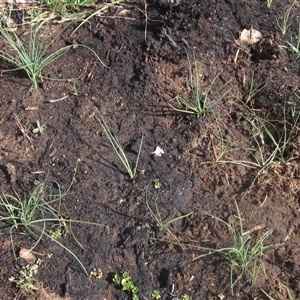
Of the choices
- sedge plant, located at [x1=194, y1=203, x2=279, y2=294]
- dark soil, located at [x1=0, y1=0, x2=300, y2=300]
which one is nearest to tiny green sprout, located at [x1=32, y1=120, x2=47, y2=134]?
dark soil, located at [x1=0, y1=0, x2=300, y2=300]

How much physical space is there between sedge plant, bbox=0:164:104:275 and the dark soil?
0.11 feet

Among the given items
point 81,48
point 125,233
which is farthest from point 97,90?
point 125,233

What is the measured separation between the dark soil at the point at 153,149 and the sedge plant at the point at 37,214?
35 millimetres

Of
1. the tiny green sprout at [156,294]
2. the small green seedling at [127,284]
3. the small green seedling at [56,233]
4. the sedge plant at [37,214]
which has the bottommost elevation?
the tiny green sprout at [156,294]

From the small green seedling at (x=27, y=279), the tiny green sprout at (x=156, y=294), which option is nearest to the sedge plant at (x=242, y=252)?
the tiny green sprout at (x=156, y=294)

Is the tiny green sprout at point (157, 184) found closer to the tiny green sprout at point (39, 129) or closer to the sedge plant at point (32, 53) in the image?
the tiny green sprout at point (39, 129)

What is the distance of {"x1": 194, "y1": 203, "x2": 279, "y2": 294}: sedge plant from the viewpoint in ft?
7.95

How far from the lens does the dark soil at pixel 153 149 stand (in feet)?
8.25

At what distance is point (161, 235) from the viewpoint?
2.59 meters

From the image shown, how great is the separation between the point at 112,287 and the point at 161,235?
0.31 m

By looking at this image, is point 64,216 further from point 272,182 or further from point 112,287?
point 272,182

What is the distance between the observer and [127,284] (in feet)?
8.13

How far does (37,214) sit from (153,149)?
0.64 m

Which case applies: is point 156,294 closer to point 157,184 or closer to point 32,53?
point 157,184
